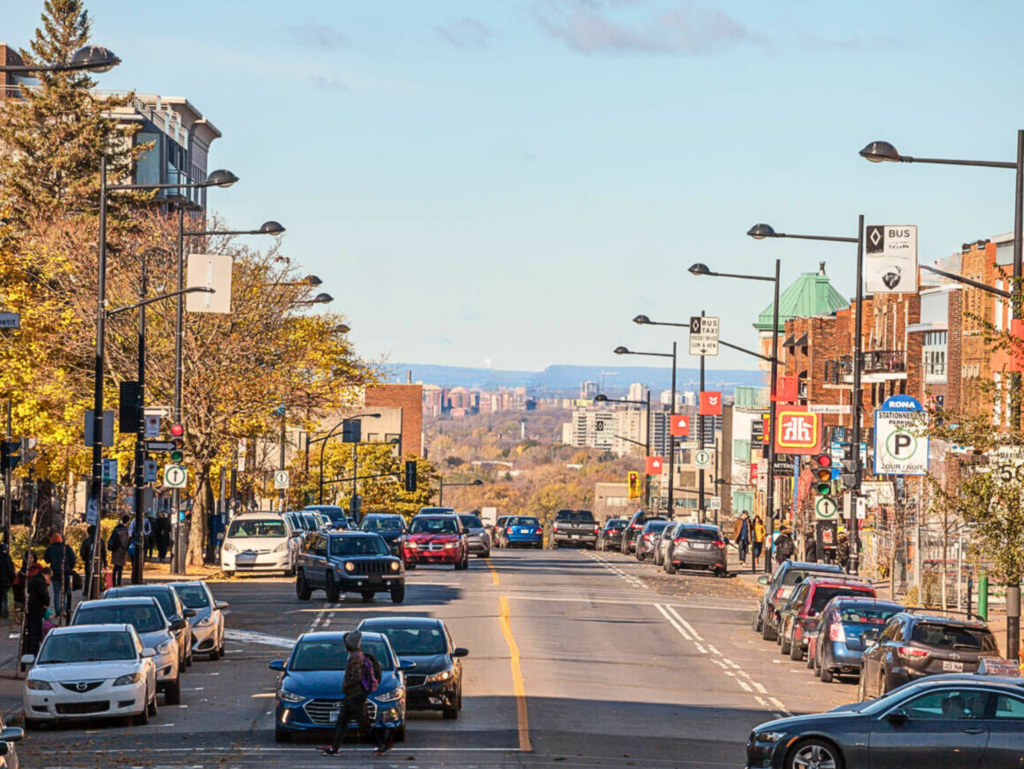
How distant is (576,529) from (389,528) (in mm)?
25830

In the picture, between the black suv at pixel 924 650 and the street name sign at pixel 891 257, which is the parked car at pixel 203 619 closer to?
the black suv at pixel 924 650

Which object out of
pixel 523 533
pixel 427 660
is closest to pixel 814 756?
pixel 427 660

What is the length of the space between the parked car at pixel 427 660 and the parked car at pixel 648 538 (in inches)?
1573

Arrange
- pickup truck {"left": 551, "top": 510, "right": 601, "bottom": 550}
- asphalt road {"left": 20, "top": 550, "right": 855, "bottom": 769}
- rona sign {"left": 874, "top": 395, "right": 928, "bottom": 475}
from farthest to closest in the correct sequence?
pickup truck {"left": 551, "top": 510, "right": 601, "bottom": 550} < rona sign {"left": 874, "top": 395, "right": 928, "bottom": 475} < asphalt road {"left": 20, "top": 550, "right": 855, "bottom": 769}

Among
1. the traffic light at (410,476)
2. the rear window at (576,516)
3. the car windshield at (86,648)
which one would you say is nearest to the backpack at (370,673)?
the car windshield at (86,648)

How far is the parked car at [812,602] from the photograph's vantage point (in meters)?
31.8

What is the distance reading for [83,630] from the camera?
2258 centimetres

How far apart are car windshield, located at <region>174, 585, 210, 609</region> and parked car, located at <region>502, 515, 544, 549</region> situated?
159ft

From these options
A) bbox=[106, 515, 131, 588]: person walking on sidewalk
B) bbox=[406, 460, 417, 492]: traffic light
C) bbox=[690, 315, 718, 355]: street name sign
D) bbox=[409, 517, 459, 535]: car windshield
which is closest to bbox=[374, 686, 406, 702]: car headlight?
bbox=[106, 515, 131, 588]: person walking on sidewalk

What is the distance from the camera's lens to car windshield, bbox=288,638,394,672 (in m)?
21.4

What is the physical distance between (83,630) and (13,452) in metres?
22.1

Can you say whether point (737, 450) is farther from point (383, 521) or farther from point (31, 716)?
point (31, 716)

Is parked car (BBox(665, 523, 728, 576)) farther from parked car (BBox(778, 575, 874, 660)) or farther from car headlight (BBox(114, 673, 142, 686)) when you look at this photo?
car headlight (BBox(114, 673, 142, 686))

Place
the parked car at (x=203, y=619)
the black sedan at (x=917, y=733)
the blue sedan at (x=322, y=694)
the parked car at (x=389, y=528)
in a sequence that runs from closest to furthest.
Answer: the black sedan at (x=917, y=733) < the blue sedan at (x=322, y=694) < the parked car at (x=203, y=619) < the parked car at (x=389, y=528)
